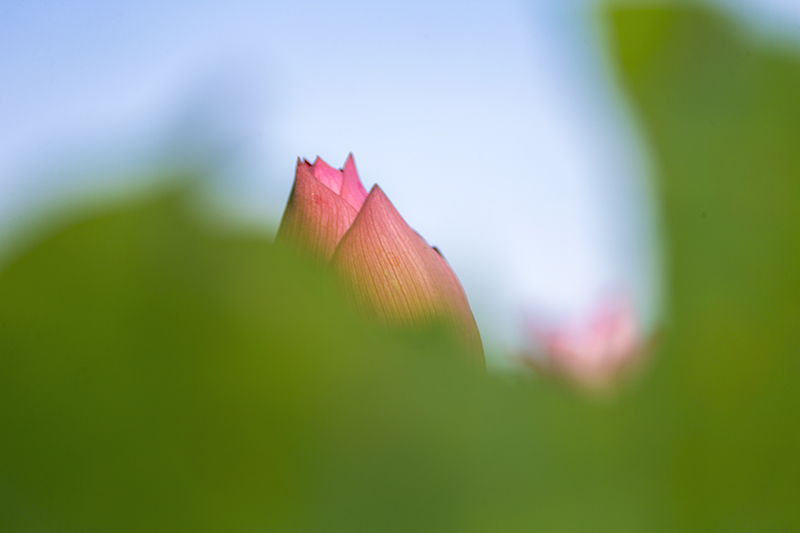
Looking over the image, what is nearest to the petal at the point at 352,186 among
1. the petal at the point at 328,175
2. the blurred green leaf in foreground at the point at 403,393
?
the petal at the point at 328,175

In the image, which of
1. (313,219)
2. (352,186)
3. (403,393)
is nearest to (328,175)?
(352,186)

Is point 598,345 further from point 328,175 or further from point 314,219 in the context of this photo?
point 328,175

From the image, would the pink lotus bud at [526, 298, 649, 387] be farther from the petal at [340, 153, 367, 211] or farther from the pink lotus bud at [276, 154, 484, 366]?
the petal at [340, 153, 367, 211]
